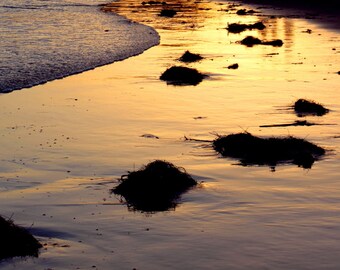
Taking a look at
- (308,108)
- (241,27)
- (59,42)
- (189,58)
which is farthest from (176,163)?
(241,27)

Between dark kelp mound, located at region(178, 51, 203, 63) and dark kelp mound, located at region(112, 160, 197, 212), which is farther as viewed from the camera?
dark kelp mound, located at region(178, 51, 203, 63)

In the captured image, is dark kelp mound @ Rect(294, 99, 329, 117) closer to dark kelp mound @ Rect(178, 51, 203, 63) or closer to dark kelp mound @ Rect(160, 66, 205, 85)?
dark kelp mound @ Rect(160, 66, 205, 85)

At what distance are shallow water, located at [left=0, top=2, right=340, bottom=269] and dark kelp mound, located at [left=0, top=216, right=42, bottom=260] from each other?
181 mm

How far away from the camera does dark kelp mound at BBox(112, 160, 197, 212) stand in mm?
14312

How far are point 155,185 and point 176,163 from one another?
2.02 metres

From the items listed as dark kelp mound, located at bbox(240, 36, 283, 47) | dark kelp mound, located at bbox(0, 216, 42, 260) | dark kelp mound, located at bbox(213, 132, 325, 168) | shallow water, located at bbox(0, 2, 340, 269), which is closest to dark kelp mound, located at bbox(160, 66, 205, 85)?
shallow water, located at bbox(0, 2, 340, 269)

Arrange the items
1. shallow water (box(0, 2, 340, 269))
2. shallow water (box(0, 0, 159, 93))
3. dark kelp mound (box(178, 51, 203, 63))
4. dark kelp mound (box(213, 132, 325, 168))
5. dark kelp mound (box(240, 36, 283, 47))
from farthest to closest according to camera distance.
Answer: dark kelp mound (box(240, 36, 283, 47)) < dark kelp mound (box(178, 51, 203, 63)) < shallow water (box(0, 0, 159, 93)) < dark kelp mound (box(213, 132, 325, 168)) < shallow water (box(0, 2, 340, 269))

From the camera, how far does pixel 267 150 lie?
1712 centimetres

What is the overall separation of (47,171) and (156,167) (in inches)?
86.3

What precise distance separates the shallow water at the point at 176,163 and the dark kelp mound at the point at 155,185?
348mm

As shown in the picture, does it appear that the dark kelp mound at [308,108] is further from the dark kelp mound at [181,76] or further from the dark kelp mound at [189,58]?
the dark kelp mound at [189,58]

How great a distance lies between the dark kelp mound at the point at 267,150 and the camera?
55.2ft

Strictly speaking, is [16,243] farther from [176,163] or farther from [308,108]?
[308,108]

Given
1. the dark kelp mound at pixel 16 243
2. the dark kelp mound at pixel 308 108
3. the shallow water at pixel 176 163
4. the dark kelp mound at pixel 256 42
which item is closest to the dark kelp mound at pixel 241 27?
the dark kelp mound at pixel 256 42
